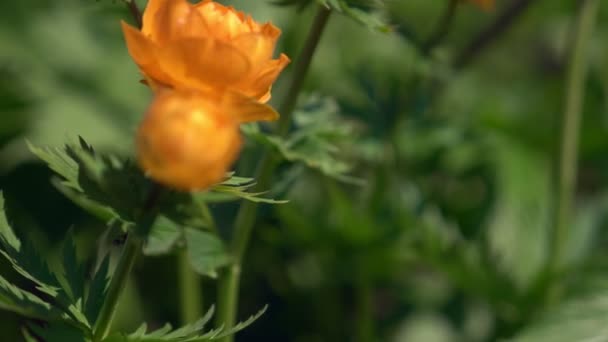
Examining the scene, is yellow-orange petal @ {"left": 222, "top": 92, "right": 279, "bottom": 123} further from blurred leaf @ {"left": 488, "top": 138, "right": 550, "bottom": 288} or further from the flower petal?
blurred leaf @ {"left": 488, "top": 138, "right": 550, "bottom": 288}

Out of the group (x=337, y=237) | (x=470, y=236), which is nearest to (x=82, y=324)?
(x=337, y=237)

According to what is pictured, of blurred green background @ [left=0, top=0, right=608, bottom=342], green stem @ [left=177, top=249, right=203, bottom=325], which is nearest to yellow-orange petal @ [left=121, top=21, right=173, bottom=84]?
blurred green background @ [left=0, top=0, right=608, bottom=342]

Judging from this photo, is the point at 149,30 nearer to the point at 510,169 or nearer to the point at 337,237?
the point at 337,237

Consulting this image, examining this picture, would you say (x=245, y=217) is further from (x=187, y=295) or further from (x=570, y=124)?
(x=570, y=124)

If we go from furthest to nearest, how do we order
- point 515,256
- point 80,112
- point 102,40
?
point 102,40, point 80,112, point 515,256

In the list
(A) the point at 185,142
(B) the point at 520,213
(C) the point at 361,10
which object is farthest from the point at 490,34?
(A) the point at 185,142

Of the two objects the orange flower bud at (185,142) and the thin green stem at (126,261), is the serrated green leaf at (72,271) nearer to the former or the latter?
the thin green stem at (126,261)
